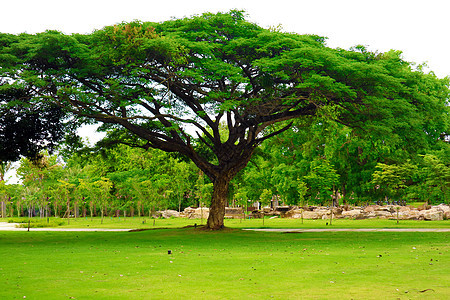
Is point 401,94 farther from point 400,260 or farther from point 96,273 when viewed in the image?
point 96,273

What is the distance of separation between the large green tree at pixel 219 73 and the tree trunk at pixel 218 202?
13.8 ft

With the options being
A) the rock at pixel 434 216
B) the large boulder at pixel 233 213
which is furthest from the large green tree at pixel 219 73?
the large boulder at pixel 233 213

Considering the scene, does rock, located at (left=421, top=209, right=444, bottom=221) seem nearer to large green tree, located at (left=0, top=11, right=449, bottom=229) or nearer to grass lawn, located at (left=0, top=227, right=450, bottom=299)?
large green tree, located at (left=0, top=11, right=449, bottom=229)

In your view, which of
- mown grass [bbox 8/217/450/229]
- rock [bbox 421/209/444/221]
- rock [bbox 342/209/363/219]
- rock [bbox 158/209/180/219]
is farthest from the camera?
rock [bbox 158/209/180/219]

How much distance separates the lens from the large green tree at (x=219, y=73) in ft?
75.1

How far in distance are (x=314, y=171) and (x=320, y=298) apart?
42901mm

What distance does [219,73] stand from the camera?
23891 millimetres

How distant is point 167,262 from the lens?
45.2 ft

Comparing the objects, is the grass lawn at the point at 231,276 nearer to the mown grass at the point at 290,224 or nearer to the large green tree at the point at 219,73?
the large green tree at the point at 219,73

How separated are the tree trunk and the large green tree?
421 centimetres

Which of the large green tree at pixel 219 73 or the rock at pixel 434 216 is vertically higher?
the large green tree at pixel 219 73

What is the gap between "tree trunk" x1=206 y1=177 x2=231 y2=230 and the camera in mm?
29938

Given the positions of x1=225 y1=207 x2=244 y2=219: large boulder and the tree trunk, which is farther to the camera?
x1=225 y1=207 x2=244 y2=219: large boulder

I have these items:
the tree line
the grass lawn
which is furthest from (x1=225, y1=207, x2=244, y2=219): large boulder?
the grass lawn
